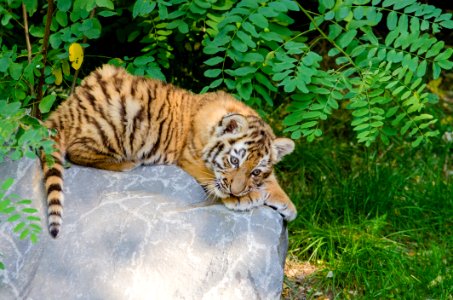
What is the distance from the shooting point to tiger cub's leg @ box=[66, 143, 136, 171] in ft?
13.1

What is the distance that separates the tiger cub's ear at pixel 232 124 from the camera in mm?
4016

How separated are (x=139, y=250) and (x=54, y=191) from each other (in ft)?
1.81

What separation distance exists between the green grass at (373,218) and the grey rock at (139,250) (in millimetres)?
727

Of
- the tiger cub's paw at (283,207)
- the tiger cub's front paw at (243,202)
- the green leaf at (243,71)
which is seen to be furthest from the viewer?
→ the green leaf at (243,71)

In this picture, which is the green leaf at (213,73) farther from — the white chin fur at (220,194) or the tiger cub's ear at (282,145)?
the white chin fur at (220,194)

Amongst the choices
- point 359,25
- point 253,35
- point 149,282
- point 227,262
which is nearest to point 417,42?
point 359,25

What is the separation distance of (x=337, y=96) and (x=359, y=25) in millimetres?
465

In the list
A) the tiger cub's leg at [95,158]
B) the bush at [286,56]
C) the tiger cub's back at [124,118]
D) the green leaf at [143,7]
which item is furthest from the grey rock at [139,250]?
the green leaf at [143,7]

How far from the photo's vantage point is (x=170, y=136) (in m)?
4.23

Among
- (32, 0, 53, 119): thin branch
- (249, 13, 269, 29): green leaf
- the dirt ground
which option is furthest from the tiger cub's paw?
(32, 0, 53, 119): thin branch

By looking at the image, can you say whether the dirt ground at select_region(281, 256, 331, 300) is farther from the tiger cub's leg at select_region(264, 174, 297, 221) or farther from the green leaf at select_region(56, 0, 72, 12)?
the green leaf at select_region(56, 0, 72, 12)

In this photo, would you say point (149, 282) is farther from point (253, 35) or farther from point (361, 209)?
point (361, 209)

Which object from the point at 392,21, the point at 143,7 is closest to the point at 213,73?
the point at 143,7

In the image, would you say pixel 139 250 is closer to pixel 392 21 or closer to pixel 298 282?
pixel 298 282
